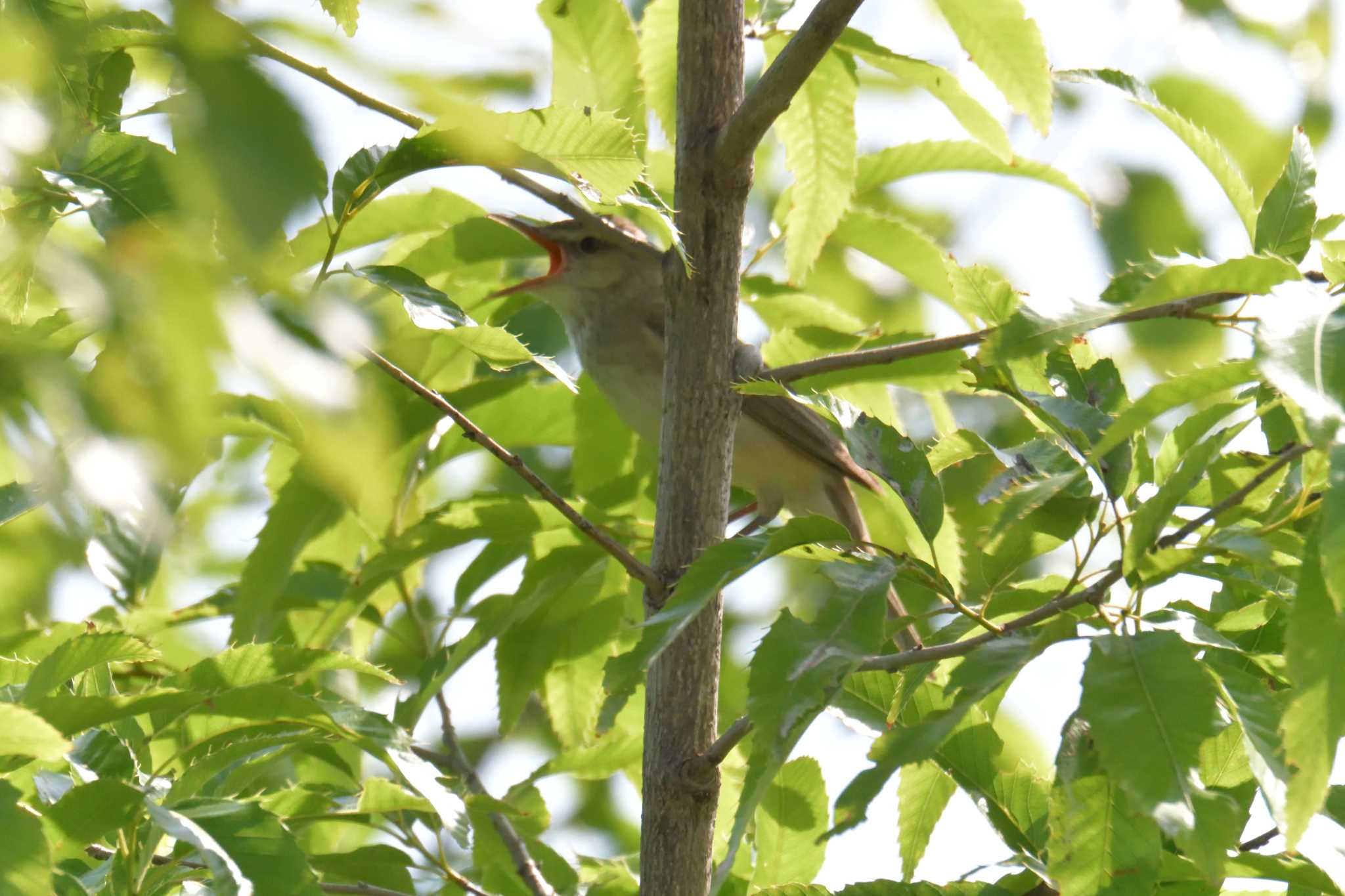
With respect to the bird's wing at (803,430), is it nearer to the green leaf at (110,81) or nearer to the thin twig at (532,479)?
the thin twig at (532,479)

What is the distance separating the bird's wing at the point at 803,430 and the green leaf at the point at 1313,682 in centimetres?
276

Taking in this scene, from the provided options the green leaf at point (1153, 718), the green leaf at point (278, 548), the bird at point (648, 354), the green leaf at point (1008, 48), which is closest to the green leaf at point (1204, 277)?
the green leaf at point (1153, 718)

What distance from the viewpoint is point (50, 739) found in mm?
1340

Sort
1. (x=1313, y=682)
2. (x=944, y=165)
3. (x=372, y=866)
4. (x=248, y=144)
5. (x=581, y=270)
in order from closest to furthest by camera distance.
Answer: (x=248, y=144), (x=1313, y=682), (x=372, y=866), (x=944, y=165), (x=581, y=270)

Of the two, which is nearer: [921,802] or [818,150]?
[921,802]

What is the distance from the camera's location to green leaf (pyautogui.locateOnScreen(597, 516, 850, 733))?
1.41 m

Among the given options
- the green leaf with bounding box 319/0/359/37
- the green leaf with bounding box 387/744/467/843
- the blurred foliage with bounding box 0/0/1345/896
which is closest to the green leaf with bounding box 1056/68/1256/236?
the blurred foliage with bounding box 0/0/1345/896

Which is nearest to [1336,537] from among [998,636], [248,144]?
[998,636]

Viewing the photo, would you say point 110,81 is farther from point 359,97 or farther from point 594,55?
point 594,55

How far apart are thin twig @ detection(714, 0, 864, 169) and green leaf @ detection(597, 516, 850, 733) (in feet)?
2.17

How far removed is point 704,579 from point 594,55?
1.29 m

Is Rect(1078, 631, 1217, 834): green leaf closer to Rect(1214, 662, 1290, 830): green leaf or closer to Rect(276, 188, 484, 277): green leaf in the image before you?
Rect(1214, 662, 1290, 830): green leaf

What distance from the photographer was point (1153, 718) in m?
1.25

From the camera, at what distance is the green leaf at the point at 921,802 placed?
183 centimetres
